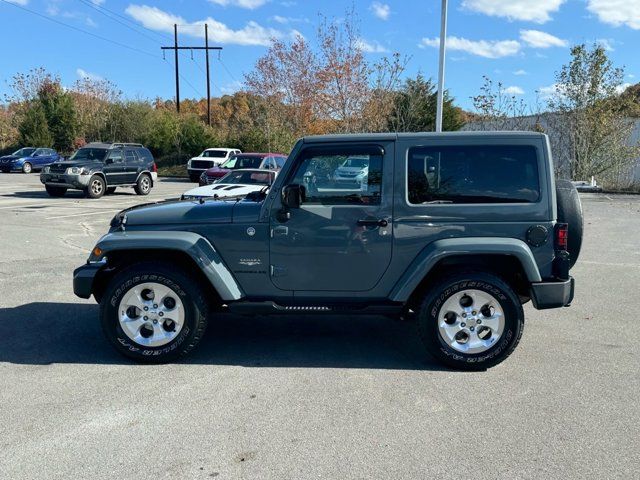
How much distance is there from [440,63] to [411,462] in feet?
47.2

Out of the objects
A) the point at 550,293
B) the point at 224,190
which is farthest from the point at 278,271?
the point at 224,190

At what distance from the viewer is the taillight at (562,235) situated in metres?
4.26

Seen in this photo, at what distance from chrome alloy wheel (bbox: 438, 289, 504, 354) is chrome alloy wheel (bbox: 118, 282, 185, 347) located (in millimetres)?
2156

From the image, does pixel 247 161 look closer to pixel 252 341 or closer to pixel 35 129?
pixel 252 341

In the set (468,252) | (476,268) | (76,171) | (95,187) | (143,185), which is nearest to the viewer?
(468,252)

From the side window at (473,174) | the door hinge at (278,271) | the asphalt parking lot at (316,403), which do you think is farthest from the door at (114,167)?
the side window at (473,174)

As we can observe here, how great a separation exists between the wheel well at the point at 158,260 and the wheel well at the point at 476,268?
171 cm

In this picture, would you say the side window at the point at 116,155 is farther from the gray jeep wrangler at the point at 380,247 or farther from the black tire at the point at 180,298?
the black tire at the point at 180,298

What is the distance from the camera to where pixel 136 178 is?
20203mm

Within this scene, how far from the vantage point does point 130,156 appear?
66.4ft

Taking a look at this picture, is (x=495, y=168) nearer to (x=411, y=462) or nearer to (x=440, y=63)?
(x=411, y=462)

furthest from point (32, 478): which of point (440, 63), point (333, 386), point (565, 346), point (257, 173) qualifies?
point (440, 63)

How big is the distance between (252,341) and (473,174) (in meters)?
2.50

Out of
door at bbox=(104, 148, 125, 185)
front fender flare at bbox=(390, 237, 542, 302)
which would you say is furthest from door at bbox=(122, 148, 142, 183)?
front fender flare at bbox=(390, 237, 542, 302)
